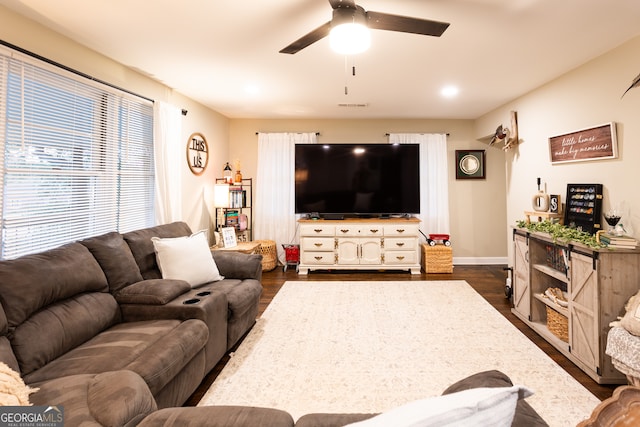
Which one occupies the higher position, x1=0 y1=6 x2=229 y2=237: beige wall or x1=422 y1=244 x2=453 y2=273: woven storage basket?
x1=0 y1=6 x2=229 y2=237: beige wall

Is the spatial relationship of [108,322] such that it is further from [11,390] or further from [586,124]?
[586,124]

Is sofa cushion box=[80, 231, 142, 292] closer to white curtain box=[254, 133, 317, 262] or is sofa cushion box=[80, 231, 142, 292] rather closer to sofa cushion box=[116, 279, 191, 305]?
sofa cushion box=[116, 279, 191, 305]


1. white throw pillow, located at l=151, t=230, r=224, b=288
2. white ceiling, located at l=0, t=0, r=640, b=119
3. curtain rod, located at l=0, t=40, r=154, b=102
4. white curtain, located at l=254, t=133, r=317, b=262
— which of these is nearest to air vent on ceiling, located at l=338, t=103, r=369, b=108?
white ceiling, located at l=0, t=0, r=640, b=119

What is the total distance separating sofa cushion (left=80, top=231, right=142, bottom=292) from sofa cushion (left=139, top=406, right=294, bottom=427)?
1.43 metres

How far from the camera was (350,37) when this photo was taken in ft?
5.78

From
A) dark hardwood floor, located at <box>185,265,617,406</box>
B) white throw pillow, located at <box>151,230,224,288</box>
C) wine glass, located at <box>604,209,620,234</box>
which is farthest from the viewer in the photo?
white throw pillow, located at <box>151,230,224,288</box>

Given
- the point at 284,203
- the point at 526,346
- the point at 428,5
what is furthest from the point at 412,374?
the point at 284,203

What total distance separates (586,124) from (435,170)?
2383 mm

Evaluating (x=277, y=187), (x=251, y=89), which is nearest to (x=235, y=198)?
(x=277, y=187)

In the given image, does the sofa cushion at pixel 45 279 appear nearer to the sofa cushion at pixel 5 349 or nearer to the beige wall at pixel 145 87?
the sofa cushion at pixel 5 349

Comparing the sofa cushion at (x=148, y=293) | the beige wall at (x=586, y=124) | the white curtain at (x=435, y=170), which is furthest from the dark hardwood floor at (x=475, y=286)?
the beige wall at (x=586, y=124)

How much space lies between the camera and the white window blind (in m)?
1.99

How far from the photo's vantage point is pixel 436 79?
3334mm

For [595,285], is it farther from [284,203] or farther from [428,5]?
[284,203]
